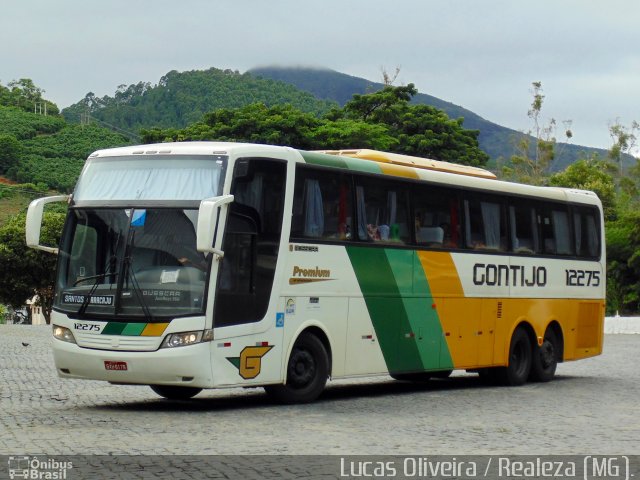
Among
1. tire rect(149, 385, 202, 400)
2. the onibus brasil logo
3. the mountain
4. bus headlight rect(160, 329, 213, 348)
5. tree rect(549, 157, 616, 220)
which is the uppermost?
the mountain

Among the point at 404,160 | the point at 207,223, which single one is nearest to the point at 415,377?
the point at 404,160

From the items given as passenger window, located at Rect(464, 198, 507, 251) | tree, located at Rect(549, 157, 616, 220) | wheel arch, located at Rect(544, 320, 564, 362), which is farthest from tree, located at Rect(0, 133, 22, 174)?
passenger window, located at Rect(464, 198, 507, 251)

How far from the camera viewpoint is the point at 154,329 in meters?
14.6

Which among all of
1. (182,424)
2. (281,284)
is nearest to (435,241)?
(281,284)

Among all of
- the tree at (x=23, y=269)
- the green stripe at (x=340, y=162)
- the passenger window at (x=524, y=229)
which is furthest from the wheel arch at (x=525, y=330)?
the tree at (x=23, y=269)

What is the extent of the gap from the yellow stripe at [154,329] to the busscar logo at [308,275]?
7.07ft

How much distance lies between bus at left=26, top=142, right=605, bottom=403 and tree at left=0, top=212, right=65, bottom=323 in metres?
55.7

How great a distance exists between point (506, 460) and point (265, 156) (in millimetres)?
6275

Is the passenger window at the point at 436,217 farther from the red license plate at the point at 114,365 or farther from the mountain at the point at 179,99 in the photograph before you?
the mountain at the point at 179,99

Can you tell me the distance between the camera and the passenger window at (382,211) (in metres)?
17.7

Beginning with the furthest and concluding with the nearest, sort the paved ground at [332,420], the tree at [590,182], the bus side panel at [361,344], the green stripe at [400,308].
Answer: the tree at [590,182] < the green stripe at [400,308] < the bus side panel at [361,344] < the paved ground at [332,420]

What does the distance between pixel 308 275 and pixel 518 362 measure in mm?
6812

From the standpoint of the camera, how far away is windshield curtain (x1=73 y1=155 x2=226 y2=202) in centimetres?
1517

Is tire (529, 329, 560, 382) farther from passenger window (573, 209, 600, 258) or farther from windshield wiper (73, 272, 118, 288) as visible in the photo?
windshield wiper (73, 272, 118, 288)
